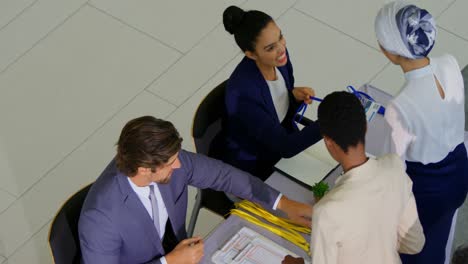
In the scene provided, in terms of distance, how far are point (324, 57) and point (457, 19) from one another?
2.94 feet

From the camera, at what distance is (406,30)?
2857mm

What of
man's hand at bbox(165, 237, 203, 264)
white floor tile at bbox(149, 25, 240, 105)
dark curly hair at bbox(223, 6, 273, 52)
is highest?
dark curly hair at bbox(223, 6, 273, 52)

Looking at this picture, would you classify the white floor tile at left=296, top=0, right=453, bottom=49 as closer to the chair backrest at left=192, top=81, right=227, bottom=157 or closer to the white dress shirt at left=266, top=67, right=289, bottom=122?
the white dress shirt at left=266, top=67, right=289, bottom=122

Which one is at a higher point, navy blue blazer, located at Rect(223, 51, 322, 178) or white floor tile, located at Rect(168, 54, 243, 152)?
navy blue blazer, located at Rect(223, 51, 322, 178)

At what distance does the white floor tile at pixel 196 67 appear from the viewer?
489 centimetres

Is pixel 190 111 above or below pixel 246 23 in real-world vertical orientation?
below

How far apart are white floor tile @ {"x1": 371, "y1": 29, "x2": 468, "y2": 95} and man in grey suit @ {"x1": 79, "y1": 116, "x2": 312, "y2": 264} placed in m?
1.90

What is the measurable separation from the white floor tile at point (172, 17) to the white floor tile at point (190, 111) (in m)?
0.30

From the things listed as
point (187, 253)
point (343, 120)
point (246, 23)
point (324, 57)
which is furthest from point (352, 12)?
point (343, 120)

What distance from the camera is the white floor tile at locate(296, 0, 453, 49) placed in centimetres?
517

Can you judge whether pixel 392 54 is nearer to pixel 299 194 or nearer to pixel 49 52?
pixel 299 194

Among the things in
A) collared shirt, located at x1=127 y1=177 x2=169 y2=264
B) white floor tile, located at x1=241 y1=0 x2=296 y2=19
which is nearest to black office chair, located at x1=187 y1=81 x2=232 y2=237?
collared shirt, located at x1=127 y1=177 x2=169 y2=264

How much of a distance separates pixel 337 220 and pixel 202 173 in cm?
80

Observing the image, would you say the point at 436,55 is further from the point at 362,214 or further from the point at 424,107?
the point at 362,214
